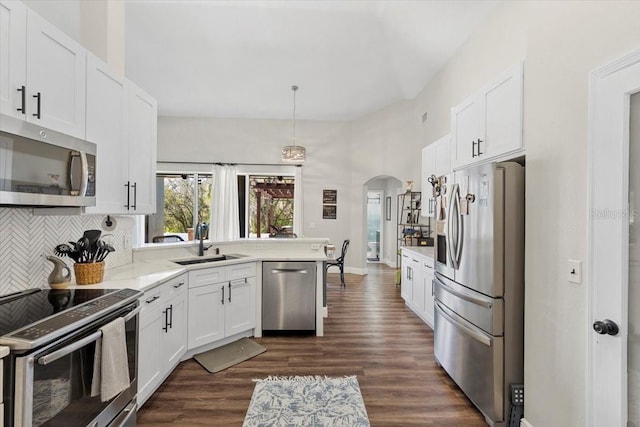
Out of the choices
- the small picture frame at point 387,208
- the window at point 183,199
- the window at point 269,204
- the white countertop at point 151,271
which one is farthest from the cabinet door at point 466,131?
the small picture frame at point 387,208

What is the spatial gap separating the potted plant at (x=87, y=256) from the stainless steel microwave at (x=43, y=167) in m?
0.43

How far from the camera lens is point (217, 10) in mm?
3775

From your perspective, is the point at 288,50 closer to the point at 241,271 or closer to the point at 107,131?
the point at 107,131

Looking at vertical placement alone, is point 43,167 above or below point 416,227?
above

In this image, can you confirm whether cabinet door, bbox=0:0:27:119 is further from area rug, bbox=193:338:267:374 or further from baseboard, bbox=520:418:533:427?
baseboard, bbox=520:418:533:427

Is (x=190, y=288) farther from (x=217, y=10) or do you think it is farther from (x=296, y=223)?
(x=296, y=223)

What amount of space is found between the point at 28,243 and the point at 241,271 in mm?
1803

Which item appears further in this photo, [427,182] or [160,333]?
[427,182]

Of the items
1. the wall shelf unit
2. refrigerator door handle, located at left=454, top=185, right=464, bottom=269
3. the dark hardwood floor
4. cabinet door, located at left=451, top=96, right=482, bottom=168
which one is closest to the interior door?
refrigerator door handle, located at left=454, top=185, right=464, bottom=269

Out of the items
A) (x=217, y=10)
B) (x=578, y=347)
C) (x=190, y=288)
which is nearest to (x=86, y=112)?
(x=190, y=288)

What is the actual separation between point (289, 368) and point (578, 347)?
2197mm

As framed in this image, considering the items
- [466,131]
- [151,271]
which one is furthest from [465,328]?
[151,271]

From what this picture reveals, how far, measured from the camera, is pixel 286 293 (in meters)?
3.56

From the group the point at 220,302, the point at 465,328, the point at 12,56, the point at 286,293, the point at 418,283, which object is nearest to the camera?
the point at 12,56
